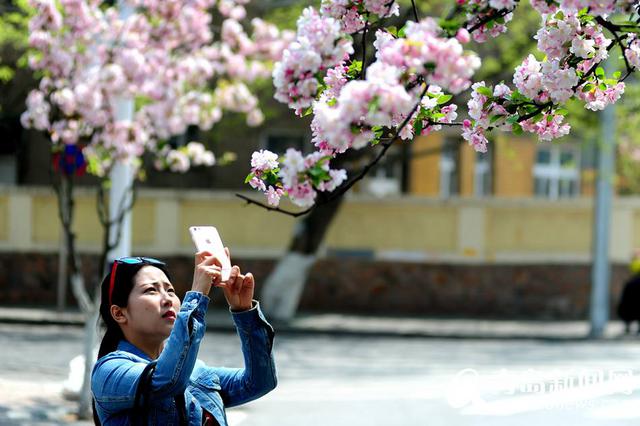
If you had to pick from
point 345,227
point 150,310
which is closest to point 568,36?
point 150,310

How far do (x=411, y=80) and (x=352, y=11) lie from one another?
69cm

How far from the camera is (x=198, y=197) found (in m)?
24.3

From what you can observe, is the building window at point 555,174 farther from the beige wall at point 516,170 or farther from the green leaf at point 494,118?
the green leaf at point 494,118

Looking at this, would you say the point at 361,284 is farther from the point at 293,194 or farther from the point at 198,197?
the point at 293,194

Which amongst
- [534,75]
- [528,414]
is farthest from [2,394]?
[534,75]

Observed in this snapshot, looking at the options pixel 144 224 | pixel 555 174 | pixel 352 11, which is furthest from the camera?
pixel 555 174

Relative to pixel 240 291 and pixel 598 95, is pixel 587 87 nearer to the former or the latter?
pixel 598 95

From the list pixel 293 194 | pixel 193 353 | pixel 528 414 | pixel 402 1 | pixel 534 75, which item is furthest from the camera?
pixel 402 1

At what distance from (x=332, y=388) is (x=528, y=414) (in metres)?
2.78

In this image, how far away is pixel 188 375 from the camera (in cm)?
316

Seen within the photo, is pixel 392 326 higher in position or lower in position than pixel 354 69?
lower

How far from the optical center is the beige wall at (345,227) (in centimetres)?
2395

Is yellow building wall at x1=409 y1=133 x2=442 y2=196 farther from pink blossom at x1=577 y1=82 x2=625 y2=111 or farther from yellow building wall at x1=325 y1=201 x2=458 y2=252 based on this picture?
pink blossom at x1=577 y1=82 x2=625 y2=111

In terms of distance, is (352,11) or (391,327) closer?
(352,11)
